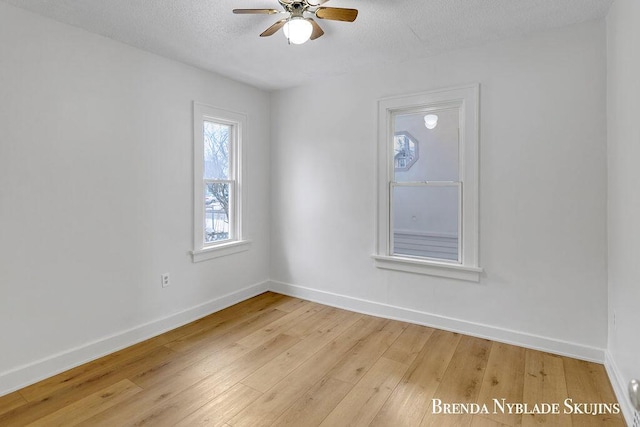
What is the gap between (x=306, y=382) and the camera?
2.29 meters

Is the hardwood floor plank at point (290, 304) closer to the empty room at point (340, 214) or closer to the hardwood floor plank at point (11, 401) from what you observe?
the empty room at point (340, 214)

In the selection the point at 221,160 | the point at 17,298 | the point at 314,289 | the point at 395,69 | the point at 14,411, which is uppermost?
the point at 395,69

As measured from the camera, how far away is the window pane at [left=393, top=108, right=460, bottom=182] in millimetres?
3092

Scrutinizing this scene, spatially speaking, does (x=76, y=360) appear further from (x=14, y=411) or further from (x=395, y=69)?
(x=395, y=69)

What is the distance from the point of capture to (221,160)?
3.76 meters

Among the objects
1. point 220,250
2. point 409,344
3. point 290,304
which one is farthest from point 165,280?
point 409,344

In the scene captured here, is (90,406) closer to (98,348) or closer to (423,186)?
(98,348)

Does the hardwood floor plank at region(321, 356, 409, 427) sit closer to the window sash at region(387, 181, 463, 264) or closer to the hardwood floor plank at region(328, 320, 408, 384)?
the hardwood floor plank at region(328, 320, 408, 384)

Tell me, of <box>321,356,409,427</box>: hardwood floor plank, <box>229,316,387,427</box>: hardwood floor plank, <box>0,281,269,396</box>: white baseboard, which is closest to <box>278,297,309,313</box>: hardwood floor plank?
<box>0,281,269,396</box>: white baseboard

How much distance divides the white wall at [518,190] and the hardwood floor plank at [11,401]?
2.69 meters

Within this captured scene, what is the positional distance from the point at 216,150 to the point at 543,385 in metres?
3.58

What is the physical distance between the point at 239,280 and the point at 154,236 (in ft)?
3.94

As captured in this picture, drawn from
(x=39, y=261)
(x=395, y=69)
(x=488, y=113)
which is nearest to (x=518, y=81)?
(x=488, y=113)

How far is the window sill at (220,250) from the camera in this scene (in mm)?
3403
